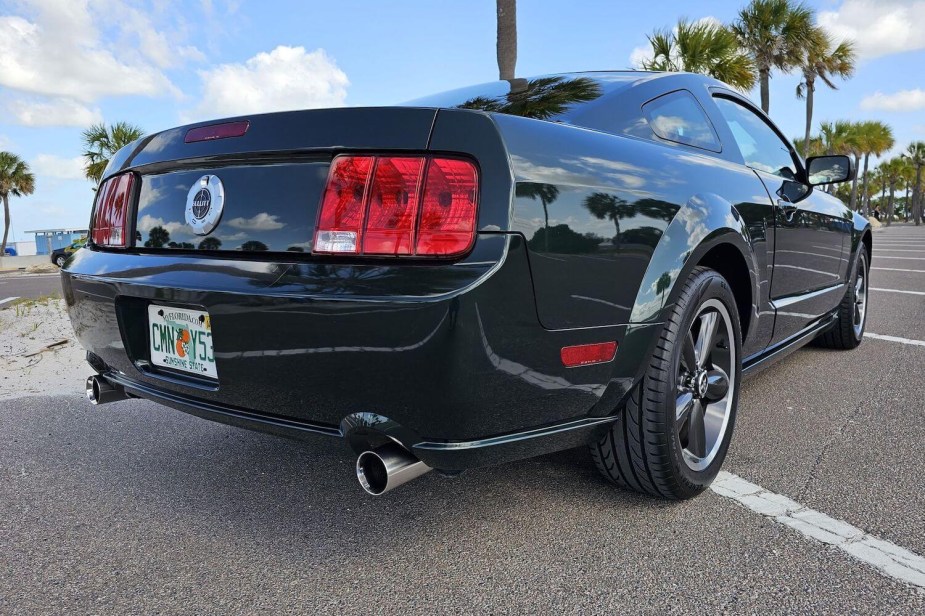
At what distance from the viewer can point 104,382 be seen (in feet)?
7.67

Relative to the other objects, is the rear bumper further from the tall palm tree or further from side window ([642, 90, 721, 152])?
the tall palm tree

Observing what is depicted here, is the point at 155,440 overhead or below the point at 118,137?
below

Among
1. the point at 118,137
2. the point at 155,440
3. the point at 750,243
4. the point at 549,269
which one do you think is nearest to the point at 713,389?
the point at 750,243

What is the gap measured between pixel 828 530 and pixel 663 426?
1.79ft

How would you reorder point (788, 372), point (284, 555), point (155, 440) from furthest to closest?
point (788, 372), point (155, 440), point (284, 555)

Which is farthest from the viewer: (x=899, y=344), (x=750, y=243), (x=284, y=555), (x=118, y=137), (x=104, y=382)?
(x=118, y=137)

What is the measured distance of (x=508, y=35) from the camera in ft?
25.2

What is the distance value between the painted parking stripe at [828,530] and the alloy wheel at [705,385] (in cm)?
14

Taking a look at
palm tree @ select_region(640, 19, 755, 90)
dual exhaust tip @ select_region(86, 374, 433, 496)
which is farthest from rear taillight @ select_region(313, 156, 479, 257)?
palm tree @ select_region(640, 19, 755, 90)

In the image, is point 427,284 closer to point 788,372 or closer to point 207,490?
point 207,490

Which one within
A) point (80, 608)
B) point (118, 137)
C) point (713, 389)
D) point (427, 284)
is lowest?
point (80, 608)

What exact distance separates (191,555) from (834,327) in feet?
13.0

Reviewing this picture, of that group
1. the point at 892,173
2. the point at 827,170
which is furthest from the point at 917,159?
the point at 827,170

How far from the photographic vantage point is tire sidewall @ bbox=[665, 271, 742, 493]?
6.52 feet
